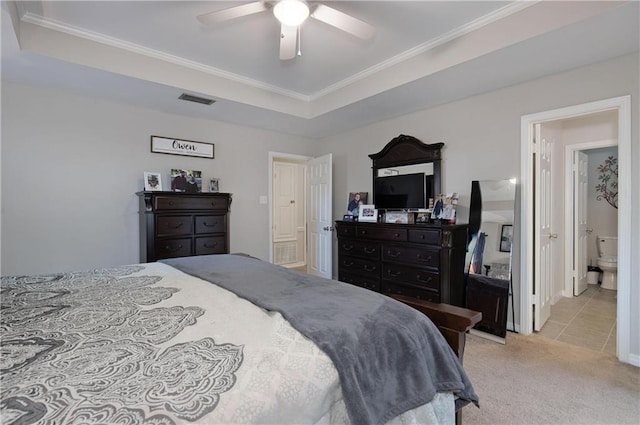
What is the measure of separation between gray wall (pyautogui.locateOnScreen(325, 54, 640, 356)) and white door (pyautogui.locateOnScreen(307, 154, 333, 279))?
0.71m

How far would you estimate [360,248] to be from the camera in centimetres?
376

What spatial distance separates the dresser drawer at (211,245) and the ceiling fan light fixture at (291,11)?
2421 mm

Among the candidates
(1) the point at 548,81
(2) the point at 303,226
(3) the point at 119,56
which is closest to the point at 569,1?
(1) the point at 548,81

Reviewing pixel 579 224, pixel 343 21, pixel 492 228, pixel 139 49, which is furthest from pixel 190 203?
pixel 579 224

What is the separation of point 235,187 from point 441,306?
11.4ft

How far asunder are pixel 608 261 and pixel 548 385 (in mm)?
3410

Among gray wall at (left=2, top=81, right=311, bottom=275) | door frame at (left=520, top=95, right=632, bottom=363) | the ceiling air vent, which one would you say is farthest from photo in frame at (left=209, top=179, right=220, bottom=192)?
door frame at (left=520, top=95, right=632, bottom=363)

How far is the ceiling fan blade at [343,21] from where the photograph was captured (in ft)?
6.38

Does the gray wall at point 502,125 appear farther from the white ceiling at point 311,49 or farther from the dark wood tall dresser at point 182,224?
the dark wood tall dresser at point 182,224

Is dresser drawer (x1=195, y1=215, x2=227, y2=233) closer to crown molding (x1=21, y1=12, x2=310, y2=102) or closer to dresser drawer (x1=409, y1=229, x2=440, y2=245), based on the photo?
crown molding (x1=21, y1=12, x2=310, y2=102)

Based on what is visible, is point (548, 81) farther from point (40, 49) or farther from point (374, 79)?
point (40, 49)

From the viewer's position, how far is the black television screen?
368cm

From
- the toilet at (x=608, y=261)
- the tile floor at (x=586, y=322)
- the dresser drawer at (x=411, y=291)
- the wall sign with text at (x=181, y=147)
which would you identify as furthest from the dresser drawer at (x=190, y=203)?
the toilet at (x=608, y=261)

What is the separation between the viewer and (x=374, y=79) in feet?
10.6
